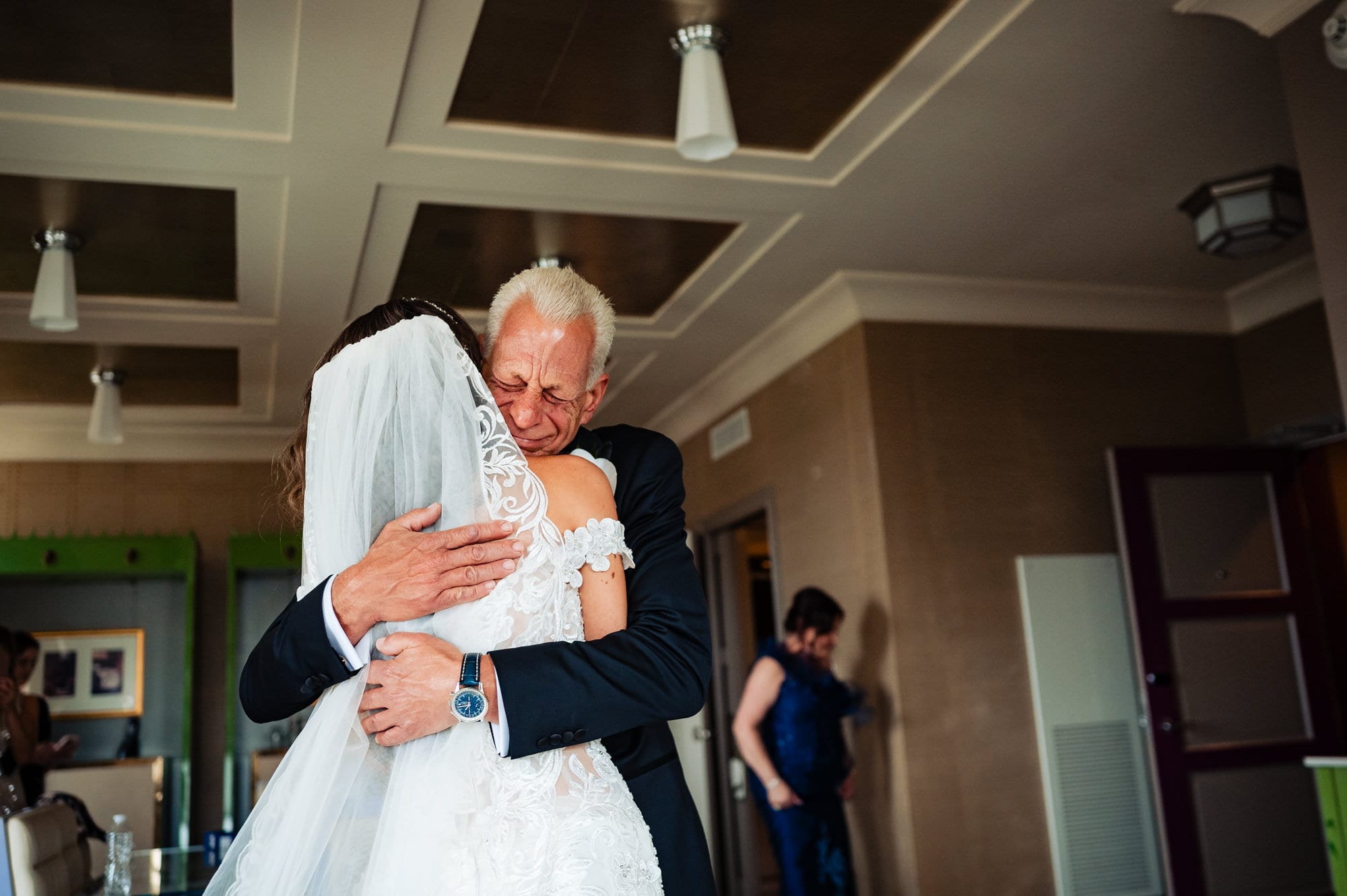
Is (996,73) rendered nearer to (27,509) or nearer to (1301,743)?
(1301,743)

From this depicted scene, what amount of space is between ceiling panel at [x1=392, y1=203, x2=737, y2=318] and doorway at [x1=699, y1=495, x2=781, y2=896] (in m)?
1.63

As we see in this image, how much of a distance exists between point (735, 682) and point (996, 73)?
419cm

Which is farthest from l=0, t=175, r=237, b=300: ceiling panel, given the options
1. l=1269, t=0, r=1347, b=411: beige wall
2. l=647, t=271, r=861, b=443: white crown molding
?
l=1269, t=0, r=1347, b=411: beige wall

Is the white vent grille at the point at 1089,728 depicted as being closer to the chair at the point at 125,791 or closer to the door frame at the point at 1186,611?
the door frame at the point at 1186,611

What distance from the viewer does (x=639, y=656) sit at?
1.24 meters

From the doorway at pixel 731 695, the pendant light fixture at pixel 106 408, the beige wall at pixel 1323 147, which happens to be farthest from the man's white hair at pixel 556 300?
the pendant light fixture at pixel 106 408

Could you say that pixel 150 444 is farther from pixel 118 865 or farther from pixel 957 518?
pixel 957 518

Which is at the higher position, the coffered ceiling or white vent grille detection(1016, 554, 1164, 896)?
the coffered ceiling

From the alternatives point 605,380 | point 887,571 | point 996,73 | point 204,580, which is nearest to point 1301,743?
point 887,571

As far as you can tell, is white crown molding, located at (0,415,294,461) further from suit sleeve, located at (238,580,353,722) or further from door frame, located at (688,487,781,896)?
suit sleeve, located at (238,580,353,722)

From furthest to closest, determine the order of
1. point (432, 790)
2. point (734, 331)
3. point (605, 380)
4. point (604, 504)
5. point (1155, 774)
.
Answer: point (734, 331) < point (1155, 774) < point (605, 380) < point (604, 504) < point (432, 790)

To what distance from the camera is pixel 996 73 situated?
3.42 metres

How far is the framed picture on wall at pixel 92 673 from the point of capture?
6.77 meters

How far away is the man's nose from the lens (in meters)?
1.39
